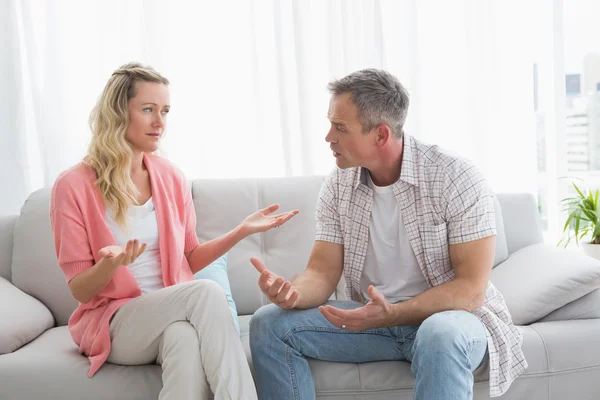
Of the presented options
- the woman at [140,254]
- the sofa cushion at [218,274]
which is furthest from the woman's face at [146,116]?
the sofa cushion at [218,274]

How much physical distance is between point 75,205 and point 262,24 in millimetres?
1538

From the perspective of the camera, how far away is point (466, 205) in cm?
194

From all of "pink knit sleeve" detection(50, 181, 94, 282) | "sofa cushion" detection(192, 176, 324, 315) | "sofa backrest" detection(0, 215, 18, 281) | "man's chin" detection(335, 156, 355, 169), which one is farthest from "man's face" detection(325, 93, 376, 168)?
"sofa backrest" detection(0, 215, 18, 281)

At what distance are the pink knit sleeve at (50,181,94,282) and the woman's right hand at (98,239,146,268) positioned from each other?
0.15 meters

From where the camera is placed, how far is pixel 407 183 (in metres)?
2.02

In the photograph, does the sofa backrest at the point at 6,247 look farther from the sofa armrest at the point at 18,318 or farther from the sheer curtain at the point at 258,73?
the sheer curtain at the point at 258,73

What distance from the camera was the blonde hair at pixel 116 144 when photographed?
2035 millimetres

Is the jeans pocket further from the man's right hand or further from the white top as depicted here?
the white top

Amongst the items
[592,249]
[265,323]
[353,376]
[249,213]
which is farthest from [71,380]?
[592,249]

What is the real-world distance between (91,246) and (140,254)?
0.55 ft

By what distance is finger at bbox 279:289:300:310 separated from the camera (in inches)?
76.5

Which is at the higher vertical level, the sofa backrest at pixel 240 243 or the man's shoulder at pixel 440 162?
the man's shoulder at pixel 440 162

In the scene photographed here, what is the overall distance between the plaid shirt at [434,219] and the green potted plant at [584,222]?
1.42 m

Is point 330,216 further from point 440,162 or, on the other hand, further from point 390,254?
point 440,162
